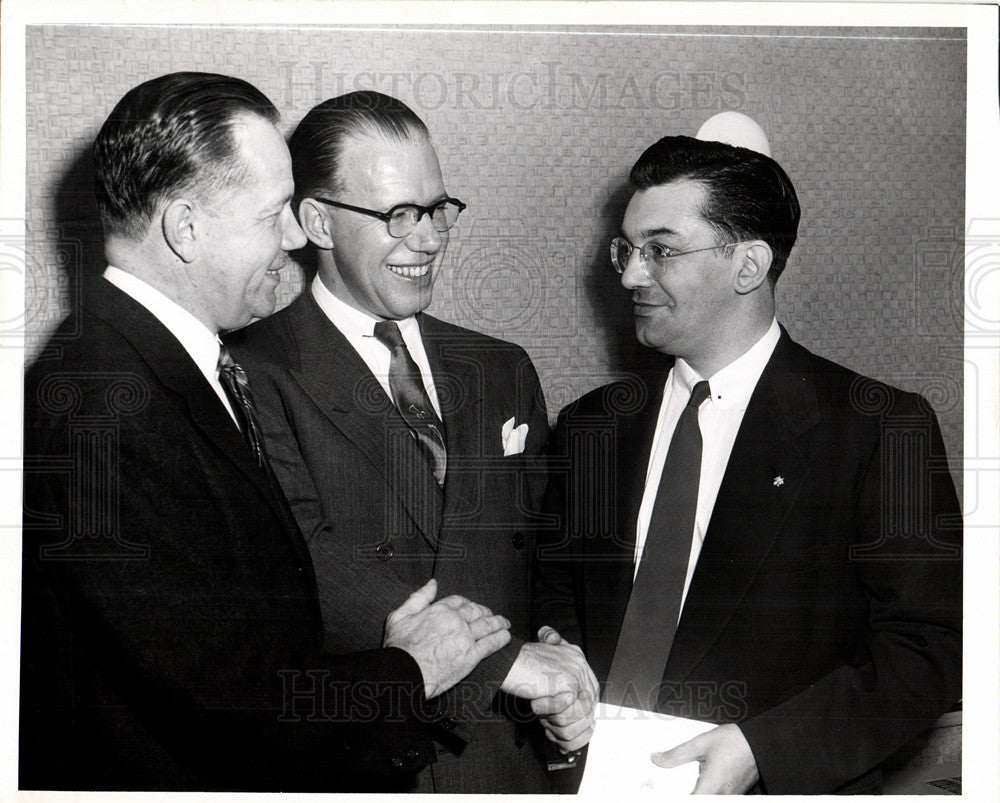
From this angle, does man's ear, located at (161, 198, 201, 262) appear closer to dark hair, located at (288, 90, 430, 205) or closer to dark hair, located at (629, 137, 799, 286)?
dark hair, located at (288, 90, 430, 205)

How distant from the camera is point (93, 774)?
6.16 ft

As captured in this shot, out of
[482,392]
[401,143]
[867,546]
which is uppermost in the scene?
[401,143]

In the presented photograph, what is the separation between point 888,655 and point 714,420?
20.8 inches

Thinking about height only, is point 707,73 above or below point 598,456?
above

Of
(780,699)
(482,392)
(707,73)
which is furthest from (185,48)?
(780,699)

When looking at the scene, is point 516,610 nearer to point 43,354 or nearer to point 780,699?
point 780,699

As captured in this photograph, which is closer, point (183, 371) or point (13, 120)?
point (183, 371)

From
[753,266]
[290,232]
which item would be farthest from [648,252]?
[290,232]

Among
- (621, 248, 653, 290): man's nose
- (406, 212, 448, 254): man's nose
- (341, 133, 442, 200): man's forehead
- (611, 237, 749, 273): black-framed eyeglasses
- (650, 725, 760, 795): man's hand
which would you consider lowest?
(650, 725, 760, 795): man's hand

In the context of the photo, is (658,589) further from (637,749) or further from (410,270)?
(410,270)

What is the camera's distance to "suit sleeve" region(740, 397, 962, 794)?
6.17ft

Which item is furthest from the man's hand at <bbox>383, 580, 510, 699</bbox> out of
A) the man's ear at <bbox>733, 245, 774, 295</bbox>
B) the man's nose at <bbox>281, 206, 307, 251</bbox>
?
the man's ear at <bbox>733, 245, 774, 295</bbox>

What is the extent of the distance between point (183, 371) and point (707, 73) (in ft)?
3.59

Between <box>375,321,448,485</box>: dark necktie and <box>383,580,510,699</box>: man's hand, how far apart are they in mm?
221
